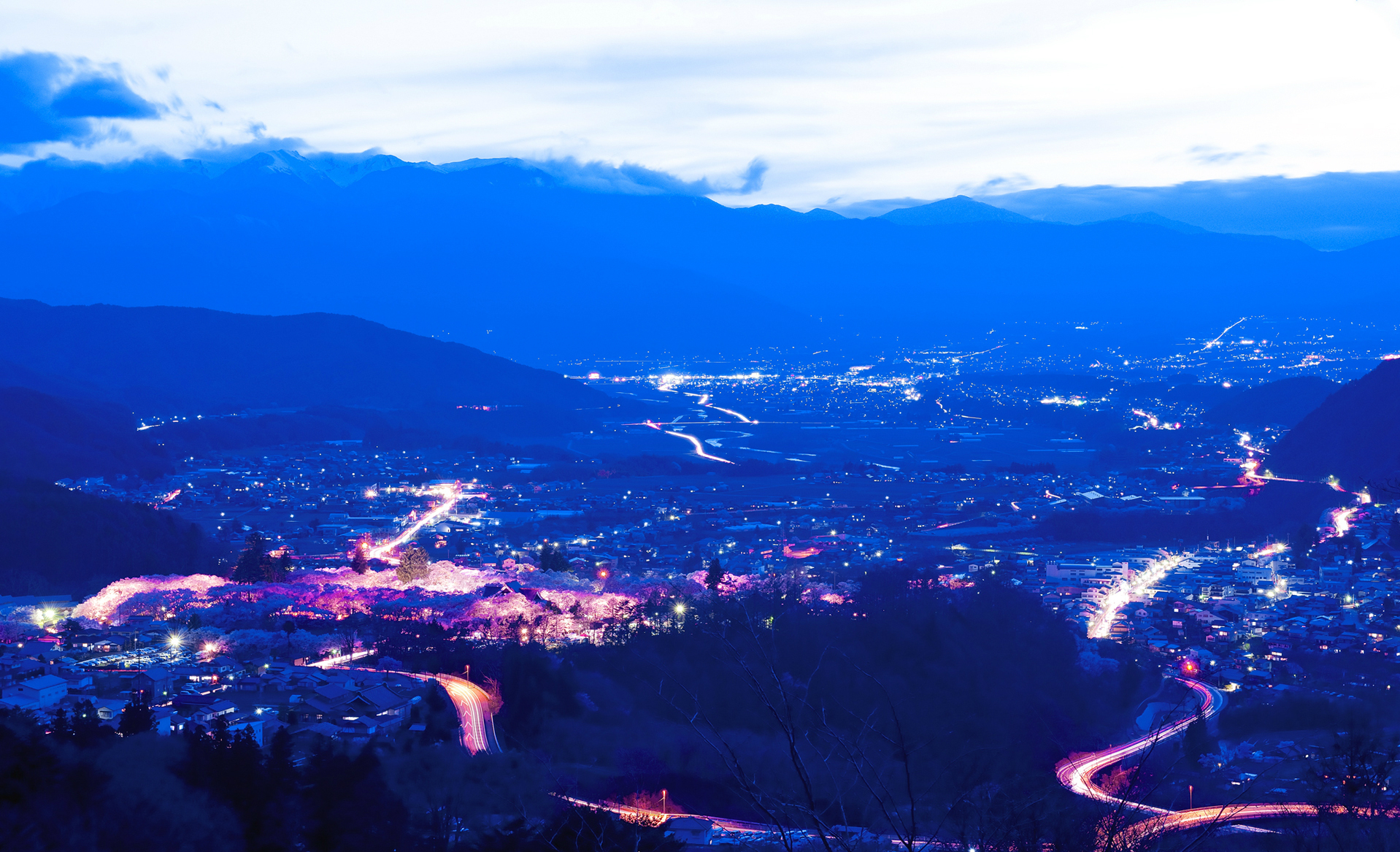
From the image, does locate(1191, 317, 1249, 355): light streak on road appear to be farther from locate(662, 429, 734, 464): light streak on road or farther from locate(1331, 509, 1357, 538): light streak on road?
locate(1331, 509, 1357, 538): light streak on road

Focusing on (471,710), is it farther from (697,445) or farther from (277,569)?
(697,445)

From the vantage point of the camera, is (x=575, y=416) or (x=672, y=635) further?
(x=575, y=416)

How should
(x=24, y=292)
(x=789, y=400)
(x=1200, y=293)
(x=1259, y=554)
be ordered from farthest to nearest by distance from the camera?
1. (x=1200, y=293)
2. (x=24, y=292)
3. (x=789, y=400)
4. (x=1259, y=554)

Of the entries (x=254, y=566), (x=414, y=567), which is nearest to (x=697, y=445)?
(x=414, y=567)

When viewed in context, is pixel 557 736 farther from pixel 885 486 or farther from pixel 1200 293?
pixel 1200 293

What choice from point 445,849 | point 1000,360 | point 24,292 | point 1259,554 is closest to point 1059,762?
point 445,849

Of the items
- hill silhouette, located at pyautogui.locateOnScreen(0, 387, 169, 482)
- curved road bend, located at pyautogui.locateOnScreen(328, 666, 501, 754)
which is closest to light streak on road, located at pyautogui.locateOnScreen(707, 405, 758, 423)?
hill silhouette, located at pyautogui.locateOnScreen(0, 387, 169, 482)
